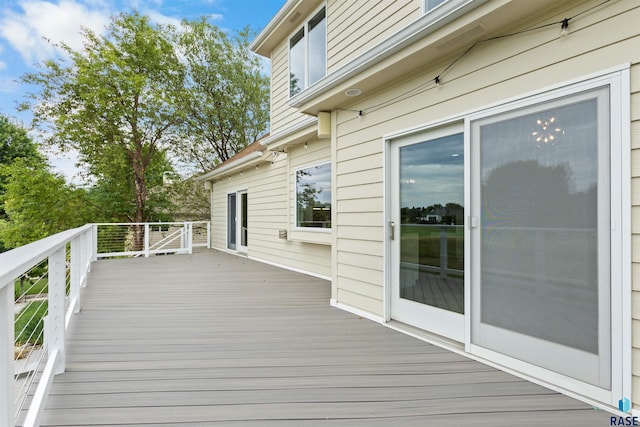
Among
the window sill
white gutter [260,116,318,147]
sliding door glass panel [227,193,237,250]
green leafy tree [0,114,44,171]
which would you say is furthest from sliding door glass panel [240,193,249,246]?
green leafy tree [0,114,44,171]

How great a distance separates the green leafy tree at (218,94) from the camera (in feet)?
49.6

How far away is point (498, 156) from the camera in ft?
7.75

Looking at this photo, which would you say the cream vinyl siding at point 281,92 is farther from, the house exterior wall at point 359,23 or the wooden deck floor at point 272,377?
the wooden deck floor at point 272,377

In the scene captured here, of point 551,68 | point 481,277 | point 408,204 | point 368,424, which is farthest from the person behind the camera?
point 408,204

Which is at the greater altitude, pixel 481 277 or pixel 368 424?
pixel 481 277

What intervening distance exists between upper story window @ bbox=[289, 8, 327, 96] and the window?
1473 mm

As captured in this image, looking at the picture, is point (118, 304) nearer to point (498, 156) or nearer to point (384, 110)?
point (384, 110)

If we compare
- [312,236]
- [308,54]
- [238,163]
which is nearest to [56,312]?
[312,236]

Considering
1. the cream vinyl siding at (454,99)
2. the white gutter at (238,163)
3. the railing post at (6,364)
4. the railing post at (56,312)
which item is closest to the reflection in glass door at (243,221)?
the white gutter at (238,163)

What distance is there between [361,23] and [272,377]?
408 centimetres

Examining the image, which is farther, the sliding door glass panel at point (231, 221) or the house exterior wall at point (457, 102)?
the sliding door glass panel at point (231, 221)

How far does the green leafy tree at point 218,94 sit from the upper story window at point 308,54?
998 centimetres

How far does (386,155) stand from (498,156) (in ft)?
3.72

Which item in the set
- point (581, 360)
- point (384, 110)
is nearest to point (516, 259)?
point (581, 360)
